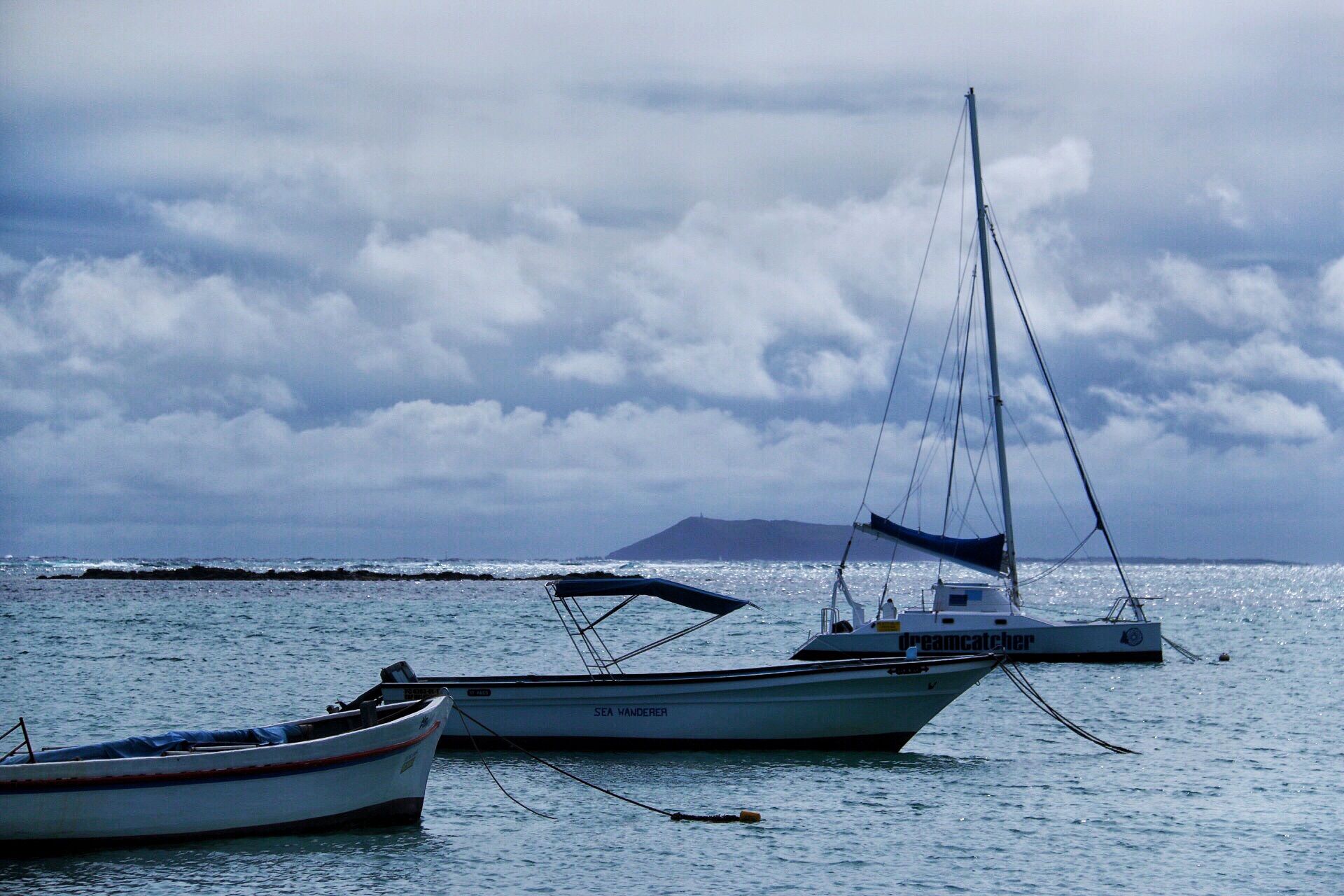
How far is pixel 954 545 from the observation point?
3925cm

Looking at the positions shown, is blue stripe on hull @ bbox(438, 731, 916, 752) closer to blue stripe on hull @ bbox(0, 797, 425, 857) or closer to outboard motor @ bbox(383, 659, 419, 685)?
outboard motor @ bbox(383, 659, 419, 685)

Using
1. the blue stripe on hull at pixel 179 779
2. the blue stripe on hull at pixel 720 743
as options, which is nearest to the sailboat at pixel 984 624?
the blue stripe on hull at pixel 720 743

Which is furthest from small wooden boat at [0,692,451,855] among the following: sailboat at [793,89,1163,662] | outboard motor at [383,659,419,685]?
sailboat at [793,89,1163,662]

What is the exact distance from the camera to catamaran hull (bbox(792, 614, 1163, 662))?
37.4m

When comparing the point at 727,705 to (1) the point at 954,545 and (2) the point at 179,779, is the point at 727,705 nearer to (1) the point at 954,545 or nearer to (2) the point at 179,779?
(2) the point at 179,779

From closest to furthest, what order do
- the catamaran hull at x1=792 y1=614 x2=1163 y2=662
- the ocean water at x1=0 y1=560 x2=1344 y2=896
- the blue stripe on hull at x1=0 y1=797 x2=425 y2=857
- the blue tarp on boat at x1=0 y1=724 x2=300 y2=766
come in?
the ocean water at x1=0 y1=560 x2=1344 y2=896 → the blue stripe on hull at x1=0 y1=797 x2=425 y2=857 → the blue tarp on boat at x1=0 y1=724 x2=300 y2=766 → the catamaran hull at x1=792 y1=614 x2=1163 y2=662

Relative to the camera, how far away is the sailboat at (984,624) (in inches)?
1476

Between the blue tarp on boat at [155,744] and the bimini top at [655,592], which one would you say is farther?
the bimini top at [655,592]

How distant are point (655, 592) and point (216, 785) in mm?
9299

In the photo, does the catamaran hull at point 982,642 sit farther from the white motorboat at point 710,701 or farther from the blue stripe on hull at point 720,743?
the white motorboat at point 710,701

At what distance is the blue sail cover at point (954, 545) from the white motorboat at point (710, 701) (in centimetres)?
1600

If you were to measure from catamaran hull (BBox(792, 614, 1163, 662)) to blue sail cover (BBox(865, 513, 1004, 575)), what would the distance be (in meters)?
1.88

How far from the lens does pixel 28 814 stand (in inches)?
597

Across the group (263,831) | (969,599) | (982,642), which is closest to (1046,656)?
(982,642)
